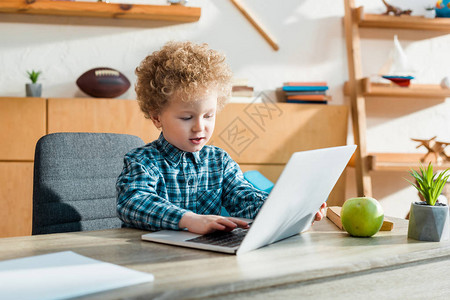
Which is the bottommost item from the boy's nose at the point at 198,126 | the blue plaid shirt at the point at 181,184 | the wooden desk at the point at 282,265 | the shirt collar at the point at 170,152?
the wooden desk at the point at 282,265

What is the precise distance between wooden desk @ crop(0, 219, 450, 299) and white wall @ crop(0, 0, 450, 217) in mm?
2321

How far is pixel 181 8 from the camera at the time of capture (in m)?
3.14

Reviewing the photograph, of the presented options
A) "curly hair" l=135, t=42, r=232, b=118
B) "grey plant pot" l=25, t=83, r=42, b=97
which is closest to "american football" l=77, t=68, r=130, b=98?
"grey plant pot" l=25, t=83, r=42, b=97

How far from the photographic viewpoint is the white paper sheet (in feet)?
2.02

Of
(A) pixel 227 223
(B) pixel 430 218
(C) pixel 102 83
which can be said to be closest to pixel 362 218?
(B) pixel 430 218

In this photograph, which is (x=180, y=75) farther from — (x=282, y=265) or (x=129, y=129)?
(x=129, y=129)

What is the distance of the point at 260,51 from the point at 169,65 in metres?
2.13

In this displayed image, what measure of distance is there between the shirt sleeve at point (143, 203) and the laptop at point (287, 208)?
5 centimetres

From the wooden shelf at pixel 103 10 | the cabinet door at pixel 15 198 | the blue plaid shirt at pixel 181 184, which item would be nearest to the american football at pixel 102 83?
the wooden shelf at pixel 103 10

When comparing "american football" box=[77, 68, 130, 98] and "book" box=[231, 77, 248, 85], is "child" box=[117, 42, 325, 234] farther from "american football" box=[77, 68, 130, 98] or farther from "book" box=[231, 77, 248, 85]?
"book" box=[231, 77, 248, 85]

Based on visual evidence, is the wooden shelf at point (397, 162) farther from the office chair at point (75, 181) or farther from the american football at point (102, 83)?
the office chair at point (75, 181)

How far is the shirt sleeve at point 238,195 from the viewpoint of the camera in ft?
4.43

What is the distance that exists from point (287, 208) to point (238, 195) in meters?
0.49

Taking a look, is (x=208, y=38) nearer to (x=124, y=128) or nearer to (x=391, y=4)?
(x=124, y=128)
